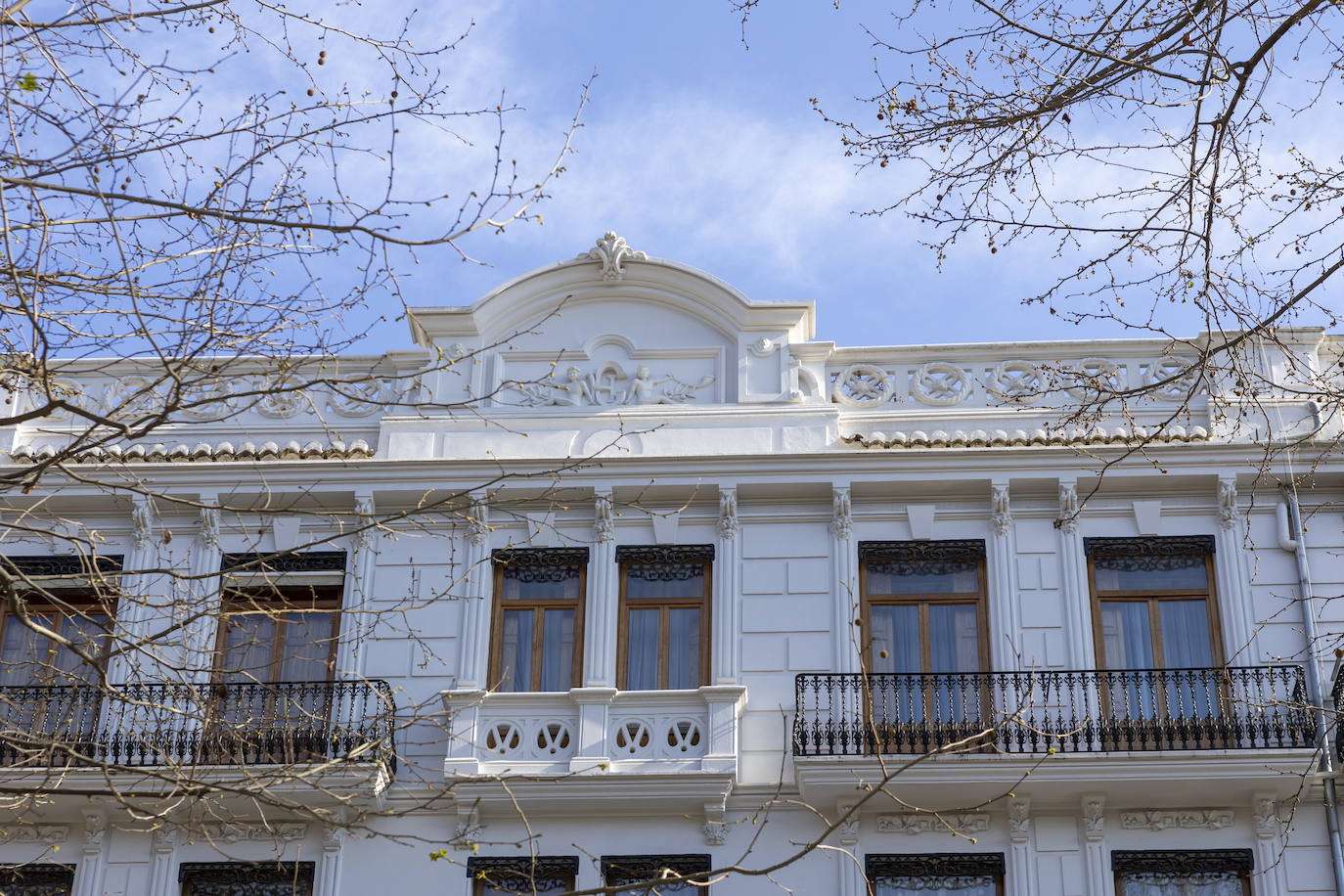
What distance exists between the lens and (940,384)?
2056 centimetres

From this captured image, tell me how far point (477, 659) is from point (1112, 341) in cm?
801

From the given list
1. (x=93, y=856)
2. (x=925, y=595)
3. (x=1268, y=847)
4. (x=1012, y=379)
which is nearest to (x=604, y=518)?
(x=925, y=595)

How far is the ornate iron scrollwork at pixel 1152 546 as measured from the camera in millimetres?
19531

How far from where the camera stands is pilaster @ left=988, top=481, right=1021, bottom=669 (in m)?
19.0

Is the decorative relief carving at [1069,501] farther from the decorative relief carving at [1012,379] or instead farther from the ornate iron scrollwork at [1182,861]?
the ornate iron scrollwork at [1182,861]

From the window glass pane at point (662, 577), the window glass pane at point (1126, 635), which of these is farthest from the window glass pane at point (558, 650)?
the window glass pane at point (1126, 635)

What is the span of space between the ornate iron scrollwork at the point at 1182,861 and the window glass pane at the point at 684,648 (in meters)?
4.72

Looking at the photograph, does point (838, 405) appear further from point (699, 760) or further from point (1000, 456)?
point (699, 760)

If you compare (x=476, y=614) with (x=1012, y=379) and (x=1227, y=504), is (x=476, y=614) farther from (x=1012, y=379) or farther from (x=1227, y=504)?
(x=1227, y=504)

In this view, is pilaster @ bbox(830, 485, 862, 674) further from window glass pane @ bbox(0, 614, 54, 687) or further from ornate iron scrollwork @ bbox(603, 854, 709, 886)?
window glass pane @ bbox(0, 614, 54, 687)

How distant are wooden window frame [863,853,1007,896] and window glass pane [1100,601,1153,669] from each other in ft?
8.65

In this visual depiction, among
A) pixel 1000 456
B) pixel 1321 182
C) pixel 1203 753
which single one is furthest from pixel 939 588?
pixel 1321 182

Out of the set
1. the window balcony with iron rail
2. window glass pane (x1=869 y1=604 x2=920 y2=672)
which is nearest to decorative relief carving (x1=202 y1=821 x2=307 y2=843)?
the window balcony with iron rail

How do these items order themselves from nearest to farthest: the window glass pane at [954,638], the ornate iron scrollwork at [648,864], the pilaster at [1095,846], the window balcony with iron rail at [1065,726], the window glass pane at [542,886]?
the window balcony with iron rail at [1065,726] → the pilaster at [1095,846] → the ornate iron scrollwork at [648,864] → the window glass pane at [542,886] → the window glass pane at [954,638]
